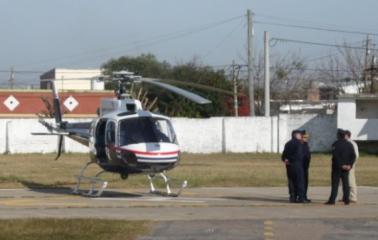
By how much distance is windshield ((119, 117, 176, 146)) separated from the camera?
1966 centimetres

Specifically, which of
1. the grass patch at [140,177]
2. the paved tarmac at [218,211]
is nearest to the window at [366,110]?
the grass patch at [140,177]

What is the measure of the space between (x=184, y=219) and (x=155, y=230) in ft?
5.67

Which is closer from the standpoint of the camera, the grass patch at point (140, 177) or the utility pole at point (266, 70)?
the grass patch at point (140, 177)

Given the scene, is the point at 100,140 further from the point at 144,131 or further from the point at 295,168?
the point at 295,168

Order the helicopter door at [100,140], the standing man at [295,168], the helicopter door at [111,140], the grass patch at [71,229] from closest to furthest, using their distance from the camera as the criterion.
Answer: the grass patch at [71,229] < the standing man at [295,168] < the helicopter door at [111,140] < the helicopter door at [100,140]

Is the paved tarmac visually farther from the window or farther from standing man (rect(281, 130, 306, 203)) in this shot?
the window

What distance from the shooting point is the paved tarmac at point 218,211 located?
13.4 meters

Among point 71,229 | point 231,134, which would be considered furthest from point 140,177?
point 231,134

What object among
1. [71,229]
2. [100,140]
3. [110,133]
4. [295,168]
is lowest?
[71,229]

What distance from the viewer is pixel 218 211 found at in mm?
16812

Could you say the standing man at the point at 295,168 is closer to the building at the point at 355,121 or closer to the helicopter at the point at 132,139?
the helicopter at the point at 132,139

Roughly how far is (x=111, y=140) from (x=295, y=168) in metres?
4.58

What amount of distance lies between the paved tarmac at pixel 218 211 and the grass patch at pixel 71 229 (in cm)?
38

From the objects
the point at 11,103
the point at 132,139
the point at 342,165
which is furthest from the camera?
the point at 11,103
